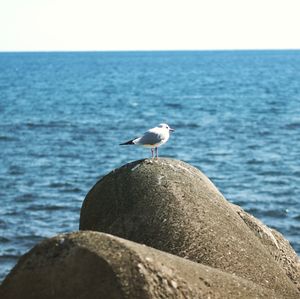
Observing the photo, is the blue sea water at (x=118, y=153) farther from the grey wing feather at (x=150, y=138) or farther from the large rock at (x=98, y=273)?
the large rock at (x=98, y=273)

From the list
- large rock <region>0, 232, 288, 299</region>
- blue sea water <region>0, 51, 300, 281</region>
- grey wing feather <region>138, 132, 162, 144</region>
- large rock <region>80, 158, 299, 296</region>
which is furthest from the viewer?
blue sea water <region>0, 51, 300, 281</region>

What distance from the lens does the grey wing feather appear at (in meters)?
9.38

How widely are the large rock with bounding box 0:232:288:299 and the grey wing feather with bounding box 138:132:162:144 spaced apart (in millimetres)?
3838

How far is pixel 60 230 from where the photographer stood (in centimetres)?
1794

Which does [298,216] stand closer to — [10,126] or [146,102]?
[10,126]

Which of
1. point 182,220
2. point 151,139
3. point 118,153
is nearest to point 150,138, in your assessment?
point 151,139

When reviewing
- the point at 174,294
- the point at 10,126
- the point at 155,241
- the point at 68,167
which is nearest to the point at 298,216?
the point at 68,167

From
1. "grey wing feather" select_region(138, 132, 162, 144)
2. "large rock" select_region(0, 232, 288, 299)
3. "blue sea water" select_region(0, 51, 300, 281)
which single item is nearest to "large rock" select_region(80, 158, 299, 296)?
"large rock" select_region(0, 232, 288, 299)

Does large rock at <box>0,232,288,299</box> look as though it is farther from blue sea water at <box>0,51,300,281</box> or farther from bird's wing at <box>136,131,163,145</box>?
blue sea water at <box>0,51,300,281</box>

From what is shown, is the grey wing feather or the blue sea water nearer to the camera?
the grey wing feather

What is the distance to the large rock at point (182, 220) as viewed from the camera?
6.75 metres

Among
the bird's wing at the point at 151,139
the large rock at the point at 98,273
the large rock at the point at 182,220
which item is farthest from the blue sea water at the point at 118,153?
the large rock at the point at 98,273

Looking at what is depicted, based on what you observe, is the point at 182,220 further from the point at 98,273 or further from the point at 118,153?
the point at 118,153

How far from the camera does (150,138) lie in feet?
30.8
